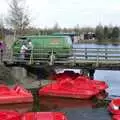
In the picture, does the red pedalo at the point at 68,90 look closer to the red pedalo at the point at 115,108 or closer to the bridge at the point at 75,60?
the bridge at the point at 75,60

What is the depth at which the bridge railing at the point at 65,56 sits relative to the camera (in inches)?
1296

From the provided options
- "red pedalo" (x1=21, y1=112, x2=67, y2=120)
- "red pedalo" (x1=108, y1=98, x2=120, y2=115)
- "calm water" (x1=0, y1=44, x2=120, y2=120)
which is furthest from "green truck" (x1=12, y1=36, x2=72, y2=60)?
"red pedalo" (x1=21, y1=112, x2=67, y2=120)

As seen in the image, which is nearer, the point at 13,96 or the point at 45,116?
the point at 45,116

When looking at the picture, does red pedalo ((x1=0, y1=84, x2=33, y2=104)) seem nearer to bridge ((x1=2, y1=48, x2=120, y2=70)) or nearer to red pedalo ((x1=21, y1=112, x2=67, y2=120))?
bridge ((x1=2, y1=48, x2=120, y2=70))

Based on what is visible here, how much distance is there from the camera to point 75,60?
32906 mm

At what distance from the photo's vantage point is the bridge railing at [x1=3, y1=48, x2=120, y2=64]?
32906mm

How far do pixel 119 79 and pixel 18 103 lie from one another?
49.9ft

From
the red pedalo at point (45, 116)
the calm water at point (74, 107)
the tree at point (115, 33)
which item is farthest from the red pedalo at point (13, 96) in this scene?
the tree at point (115, 33)

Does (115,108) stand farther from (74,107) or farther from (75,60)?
(75,60)

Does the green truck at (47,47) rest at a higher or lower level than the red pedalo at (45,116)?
higher

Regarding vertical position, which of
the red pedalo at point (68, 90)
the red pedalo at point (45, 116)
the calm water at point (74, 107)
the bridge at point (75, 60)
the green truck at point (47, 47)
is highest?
the green truck at point (47, 47)

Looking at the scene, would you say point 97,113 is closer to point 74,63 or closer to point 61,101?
point 61,101

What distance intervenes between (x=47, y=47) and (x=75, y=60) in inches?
154

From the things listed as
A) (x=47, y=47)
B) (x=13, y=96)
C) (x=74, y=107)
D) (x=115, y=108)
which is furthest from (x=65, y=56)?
(x=115, y=108)
